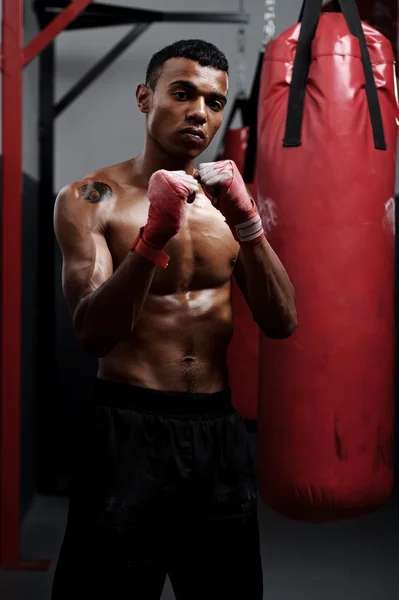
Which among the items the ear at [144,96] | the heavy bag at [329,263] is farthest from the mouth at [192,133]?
the heavy bag at [329,263]

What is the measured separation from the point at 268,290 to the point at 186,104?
38 centimetres

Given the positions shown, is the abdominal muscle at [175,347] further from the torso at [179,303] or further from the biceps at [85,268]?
the biceps at [85,268]

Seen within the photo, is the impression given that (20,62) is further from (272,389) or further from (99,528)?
(99,528)

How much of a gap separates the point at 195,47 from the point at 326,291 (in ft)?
1.93

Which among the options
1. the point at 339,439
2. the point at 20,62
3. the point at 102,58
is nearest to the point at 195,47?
the point at 339,439

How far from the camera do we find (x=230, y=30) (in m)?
3.27

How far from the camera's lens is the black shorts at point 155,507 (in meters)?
1.25

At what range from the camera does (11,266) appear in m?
2.16

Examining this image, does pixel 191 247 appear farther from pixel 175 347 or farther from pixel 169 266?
pixel 175 347

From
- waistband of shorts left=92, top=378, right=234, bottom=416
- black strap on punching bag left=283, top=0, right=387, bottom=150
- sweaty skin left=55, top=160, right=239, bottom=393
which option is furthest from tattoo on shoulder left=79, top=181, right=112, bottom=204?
black strap on punching bag left=283, top=0, right=387, bottom=150

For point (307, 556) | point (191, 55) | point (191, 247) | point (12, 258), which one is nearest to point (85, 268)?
point (191, 247)

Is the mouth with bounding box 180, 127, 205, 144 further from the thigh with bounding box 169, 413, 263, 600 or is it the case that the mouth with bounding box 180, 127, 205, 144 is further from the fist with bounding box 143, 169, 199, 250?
the thigh with bounding box 169, 413, 263, 600

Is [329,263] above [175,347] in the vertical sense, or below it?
above

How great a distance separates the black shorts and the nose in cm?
52
